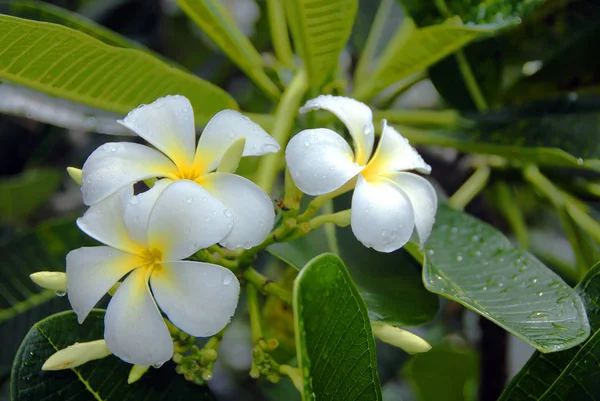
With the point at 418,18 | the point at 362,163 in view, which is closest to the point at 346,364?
the point at 362,163

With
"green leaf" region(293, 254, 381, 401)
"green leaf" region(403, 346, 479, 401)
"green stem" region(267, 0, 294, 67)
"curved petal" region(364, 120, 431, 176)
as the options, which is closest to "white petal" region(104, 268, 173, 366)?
"green leaf" region(293, 254, 381, 401)

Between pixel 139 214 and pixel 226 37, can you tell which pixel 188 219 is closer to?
pixel 139 214

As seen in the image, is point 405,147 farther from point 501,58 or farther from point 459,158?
point 459,158

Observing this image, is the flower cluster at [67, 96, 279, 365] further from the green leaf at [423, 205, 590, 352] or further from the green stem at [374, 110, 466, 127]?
the green stem at [374, 110, 466, 127]

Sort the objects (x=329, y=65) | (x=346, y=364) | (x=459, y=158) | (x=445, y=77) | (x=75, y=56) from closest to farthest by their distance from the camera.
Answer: (x=346, y=364) → (x=75, y=56) → (x=329, y=65) → (x=445, y=77) → (x=459, y=158)

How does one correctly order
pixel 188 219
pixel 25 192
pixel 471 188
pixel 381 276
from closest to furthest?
pixel 188 219, pixel 381 276, pixel 471 188, pixel 25 192

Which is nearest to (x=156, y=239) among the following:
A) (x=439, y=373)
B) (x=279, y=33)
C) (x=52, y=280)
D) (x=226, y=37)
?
(x=52, y=280)

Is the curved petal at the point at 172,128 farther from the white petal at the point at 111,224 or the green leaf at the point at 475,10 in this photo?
the green leaf at the point at 475,10
